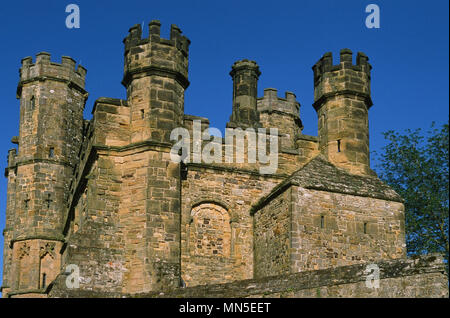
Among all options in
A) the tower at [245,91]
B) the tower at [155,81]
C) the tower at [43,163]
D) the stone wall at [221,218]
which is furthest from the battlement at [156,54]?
the tower at [43,163]

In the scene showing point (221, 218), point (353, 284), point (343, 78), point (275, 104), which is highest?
point (275, 104)

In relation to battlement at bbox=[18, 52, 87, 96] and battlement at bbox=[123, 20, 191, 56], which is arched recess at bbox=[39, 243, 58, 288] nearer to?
battlement at bbox=[18, 52, 87, 96]

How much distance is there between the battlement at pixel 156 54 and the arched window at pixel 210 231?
11.2ft

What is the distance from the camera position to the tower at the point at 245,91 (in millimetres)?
24938

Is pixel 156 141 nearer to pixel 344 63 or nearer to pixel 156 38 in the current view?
pixel 156 38

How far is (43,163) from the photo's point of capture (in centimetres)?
2683

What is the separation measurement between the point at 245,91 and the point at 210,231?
6.58 metres

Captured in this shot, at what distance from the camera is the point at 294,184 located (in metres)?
19.4

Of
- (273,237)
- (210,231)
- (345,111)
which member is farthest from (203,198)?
(345,111)

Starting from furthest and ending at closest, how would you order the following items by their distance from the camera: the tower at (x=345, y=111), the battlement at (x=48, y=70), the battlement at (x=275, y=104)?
the battlement at (x=275, y=104) → the battlement at (x=48, y=70) → the tower at (x=345, y=111)

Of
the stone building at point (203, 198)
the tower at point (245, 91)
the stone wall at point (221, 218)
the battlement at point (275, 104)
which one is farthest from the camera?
the battlement at point (275, 104)

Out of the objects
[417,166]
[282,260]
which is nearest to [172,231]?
[282,260]

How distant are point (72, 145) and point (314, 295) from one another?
51.8ft

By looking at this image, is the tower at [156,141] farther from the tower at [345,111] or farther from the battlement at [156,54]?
the tower at [345,111]
